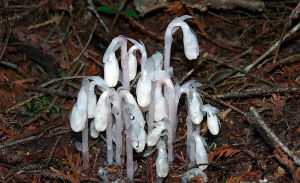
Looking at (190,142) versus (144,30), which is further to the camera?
(144,30)

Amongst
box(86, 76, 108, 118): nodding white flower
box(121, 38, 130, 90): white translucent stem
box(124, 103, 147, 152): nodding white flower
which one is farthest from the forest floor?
box(121, 38, 130, 90): white translucent stem

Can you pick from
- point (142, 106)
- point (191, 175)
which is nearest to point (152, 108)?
point (142, 106)

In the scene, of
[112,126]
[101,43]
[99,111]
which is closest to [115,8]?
[101,43]

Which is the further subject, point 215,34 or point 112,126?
point 215,34

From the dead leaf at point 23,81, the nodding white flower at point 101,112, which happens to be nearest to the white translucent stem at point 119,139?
the nodding white flower at point 101,112

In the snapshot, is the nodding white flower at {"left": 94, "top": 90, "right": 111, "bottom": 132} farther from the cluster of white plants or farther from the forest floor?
the forest floor

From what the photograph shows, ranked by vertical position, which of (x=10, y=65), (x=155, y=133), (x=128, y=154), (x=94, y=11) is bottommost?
(x=128, y=154)

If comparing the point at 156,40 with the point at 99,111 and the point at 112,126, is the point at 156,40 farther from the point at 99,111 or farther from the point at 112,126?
the point at 99,111

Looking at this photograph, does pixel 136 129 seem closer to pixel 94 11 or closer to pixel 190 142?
pixel 190 142
